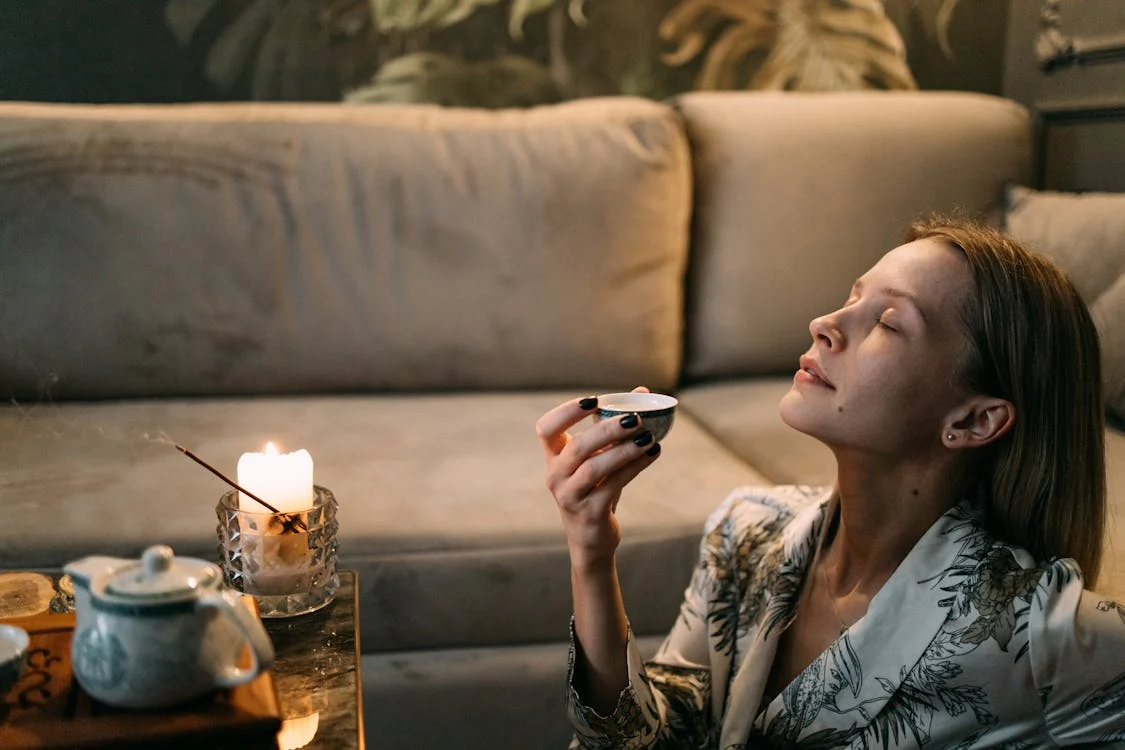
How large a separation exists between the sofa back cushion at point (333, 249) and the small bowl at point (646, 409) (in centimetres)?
106

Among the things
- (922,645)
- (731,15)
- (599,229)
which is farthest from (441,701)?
(731,15)

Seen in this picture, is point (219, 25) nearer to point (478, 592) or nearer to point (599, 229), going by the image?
point (599, 229)

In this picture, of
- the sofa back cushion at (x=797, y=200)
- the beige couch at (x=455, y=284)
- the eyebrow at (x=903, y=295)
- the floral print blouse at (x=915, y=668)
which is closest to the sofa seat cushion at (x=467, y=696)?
the beige couch at (x=455, y=284)

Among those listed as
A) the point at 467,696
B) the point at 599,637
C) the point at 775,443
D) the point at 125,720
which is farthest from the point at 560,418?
the point at 775,443

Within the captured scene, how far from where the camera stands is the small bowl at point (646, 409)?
92cm

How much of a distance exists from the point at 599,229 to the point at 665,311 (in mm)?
218

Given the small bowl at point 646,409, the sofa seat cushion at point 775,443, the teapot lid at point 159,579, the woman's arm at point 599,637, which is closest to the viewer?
the teapot lid at point 159,579

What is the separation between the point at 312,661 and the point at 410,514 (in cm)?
52

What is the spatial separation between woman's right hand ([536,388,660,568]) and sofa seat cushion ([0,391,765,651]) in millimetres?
434

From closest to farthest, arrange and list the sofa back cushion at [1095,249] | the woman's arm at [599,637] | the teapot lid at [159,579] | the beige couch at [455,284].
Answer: the teapot lid at [159,579] < the woman's arm at [599,637] < the beige couch at [455,284] < the sofa back cushion at [1095,249]

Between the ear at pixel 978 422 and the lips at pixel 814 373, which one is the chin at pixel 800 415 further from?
the ear at pixel 978 422

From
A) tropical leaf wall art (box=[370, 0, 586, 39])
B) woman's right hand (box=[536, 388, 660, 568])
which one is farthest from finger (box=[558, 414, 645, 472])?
tropical leaf wall art (box=[370, 0, 586, 39])

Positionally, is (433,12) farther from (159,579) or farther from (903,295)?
(159,579)

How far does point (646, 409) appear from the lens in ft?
3.07
